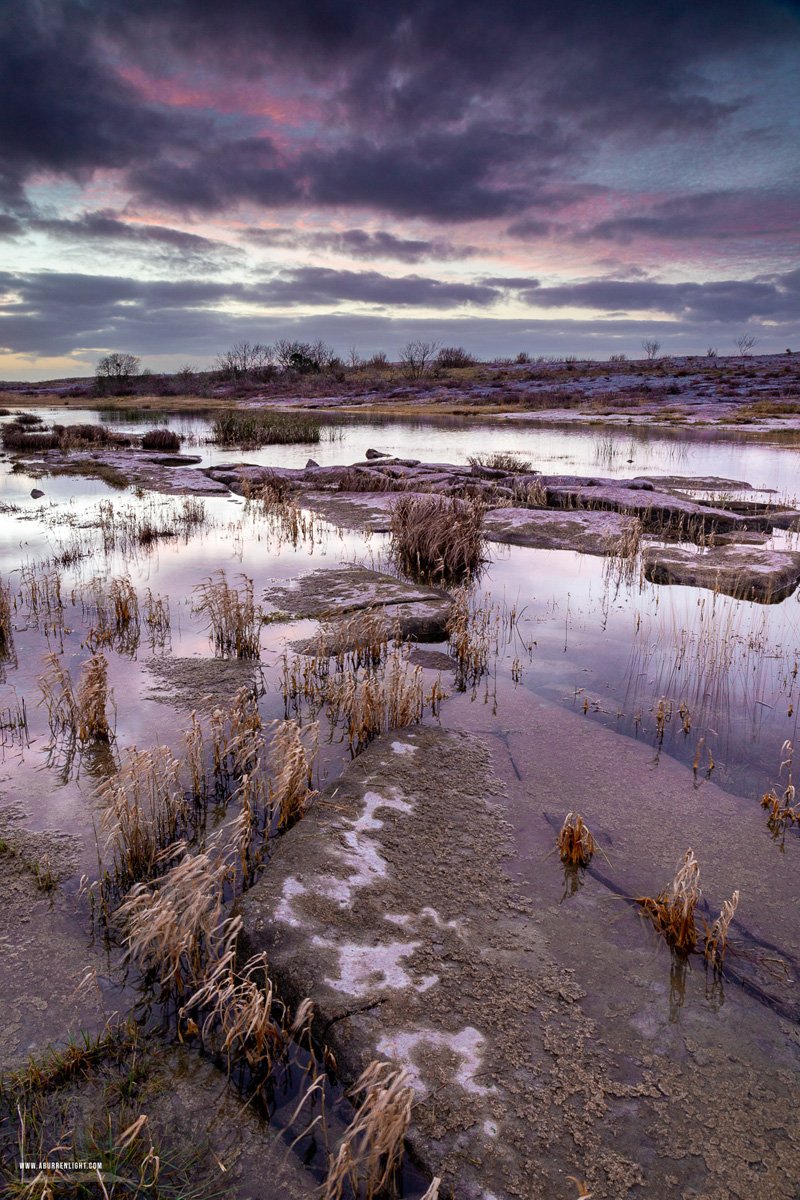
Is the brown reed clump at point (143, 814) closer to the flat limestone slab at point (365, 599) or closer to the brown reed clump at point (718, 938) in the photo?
the brown reed clump at point (718, 938)

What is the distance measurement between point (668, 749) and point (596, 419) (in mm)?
38253

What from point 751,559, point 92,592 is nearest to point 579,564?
point 751,559

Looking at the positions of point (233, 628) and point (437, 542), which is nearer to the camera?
point (233, 628)

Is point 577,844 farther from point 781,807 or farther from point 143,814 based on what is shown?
A: point 143,814

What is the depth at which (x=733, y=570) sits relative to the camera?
910 centimetres

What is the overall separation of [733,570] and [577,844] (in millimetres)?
6769

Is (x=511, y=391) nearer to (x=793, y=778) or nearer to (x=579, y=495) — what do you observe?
(x=579, y=495)

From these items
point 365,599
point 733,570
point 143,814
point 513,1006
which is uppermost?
point 733,570

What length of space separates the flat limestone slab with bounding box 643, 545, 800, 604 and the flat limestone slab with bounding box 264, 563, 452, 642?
3.37m

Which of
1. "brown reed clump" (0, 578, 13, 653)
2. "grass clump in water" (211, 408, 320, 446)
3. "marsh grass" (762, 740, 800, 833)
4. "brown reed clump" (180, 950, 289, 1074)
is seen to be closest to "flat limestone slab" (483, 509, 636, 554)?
"marsh grass" (762, 740, 800, 833)

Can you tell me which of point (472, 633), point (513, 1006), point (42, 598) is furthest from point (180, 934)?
point (42, 598)

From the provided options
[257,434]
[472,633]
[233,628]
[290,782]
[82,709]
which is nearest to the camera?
[290,782]

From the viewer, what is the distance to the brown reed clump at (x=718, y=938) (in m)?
2.99

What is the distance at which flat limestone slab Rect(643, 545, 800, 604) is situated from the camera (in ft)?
28.5
